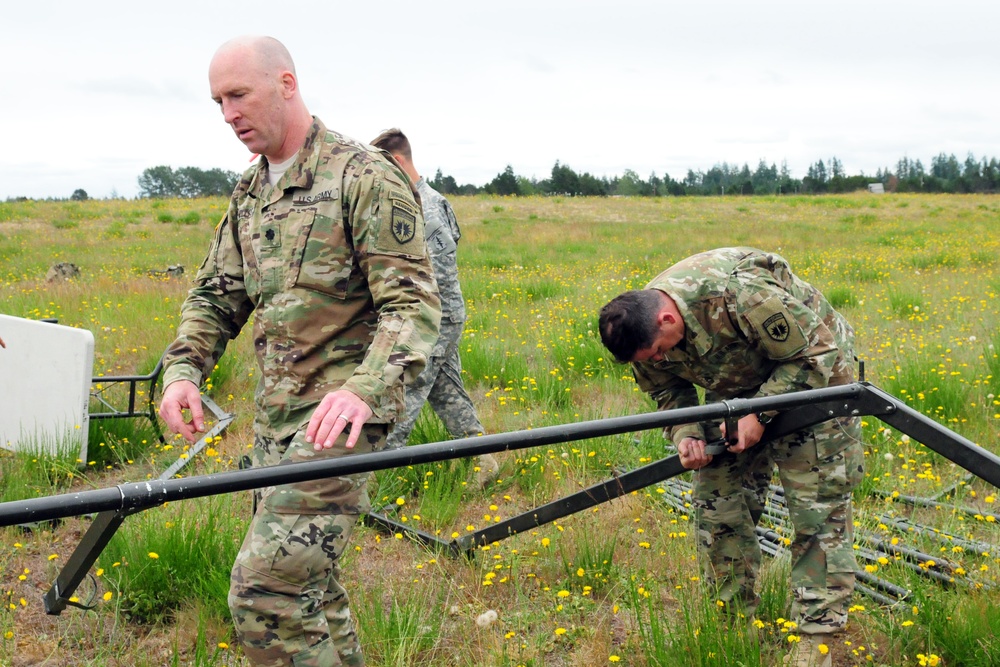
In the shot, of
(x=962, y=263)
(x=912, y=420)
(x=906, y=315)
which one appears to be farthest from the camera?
(x=962, y=263)

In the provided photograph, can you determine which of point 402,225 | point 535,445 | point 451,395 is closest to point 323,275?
point 402,225

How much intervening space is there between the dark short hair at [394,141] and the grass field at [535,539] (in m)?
1.51

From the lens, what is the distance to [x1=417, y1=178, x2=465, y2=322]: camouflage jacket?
4.86 m

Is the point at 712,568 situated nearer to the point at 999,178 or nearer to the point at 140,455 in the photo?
the point at 140,455

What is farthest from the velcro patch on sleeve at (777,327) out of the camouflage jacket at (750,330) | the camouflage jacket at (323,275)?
the camouflage jacket at (323,275)

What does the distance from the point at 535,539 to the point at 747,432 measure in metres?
1.34

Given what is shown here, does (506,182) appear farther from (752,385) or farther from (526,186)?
(752,385)

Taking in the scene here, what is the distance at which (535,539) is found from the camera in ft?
13.1

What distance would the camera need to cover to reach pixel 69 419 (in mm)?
4832

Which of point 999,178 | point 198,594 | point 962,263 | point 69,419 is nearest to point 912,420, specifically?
point 198,594

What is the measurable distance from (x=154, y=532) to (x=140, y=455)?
1.97m

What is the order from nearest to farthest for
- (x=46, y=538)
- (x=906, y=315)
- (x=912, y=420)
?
1. (x=912, y=420)
2. (x=46, y=538)
3. (x=906, y=315)

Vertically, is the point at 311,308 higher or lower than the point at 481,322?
higher

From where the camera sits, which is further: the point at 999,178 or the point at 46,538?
the point at 999,178
